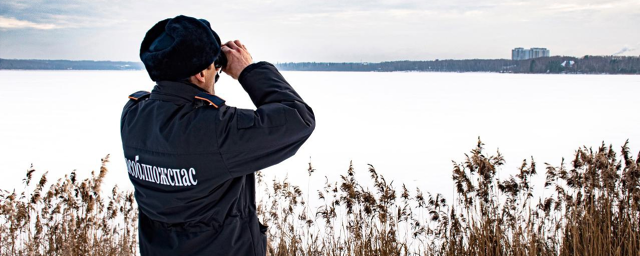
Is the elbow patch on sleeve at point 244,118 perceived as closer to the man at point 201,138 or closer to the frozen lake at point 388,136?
the man at point 201,138

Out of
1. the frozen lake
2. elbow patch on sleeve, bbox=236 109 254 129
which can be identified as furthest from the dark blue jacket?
the frozen lake

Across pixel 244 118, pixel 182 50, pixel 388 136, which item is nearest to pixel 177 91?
pixel 182 50

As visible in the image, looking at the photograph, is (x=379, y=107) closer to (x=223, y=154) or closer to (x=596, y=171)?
(x=596, y=171)

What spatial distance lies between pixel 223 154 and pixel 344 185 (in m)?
2.40

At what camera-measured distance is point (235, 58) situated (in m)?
1.60

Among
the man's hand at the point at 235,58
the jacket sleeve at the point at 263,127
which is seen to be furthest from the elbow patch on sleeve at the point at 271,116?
the man's hand at the point at 235,58

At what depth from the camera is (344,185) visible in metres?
3.73

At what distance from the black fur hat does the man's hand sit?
0.09 metres

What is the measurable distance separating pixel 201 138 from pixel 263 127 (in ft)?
0.56

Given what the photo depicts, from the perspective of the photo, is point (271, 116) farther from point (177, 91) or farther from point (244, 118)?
point (177, 91)

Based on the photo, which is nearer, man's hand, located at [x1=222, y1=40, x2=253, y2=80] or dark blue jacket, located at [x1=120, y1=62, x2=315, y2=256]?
dark blue jacket, located at [x1=120, y1=62, x2=315, y2=256]

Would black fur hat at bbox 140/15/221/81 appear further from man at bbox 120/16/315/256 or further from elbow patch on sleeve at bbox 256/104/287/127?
elbow patch on sleeve at bbox 256/104/287/127

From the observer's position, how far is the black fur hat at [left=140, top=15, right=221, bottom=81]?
4.71ft

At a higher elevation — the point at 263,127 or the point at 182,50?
the point at 182,50
